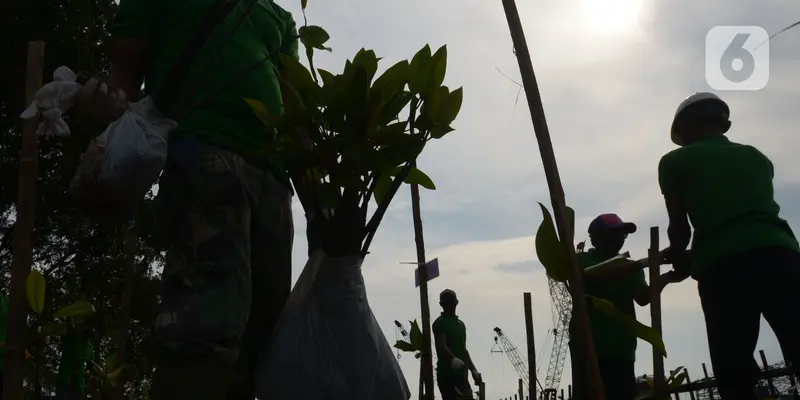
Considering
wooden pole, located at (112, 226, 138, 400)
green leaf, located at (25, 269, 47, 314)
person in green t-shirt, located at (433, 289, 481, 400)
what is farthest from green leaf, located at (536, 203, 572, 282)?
person in green t-shirt, located at (433, 289, 481, 400)

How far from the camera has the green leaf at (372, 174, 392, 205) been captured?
147 centimetres

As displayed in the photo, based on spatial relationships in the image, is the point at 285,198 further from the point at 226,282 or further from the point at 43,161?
the point at 43,161

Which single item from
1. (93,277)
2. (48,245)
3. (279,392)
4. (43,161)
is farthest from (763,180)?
(48,245)

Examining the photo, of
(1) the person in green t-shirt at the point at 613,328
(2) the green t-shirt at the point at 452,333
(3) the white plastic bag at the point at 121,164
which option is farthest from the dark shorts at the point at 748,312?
(2) the green t-shirt at the point at 452,333

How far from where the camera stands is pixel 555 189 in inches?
38.8

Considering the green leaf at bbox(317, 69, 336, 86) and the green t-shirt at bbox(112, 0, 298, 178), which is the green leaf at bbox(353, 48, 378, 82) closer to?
the green leaf at bbox(317, 69, 336, 86)

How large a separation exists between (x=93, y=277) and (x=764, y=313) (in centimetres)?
944

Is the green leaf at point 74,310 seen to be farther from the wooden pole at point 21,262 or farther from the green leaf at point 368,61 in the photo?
the green leaf at point 368,61

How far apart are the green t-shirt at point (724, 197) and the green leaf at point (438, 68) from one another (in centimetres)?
150

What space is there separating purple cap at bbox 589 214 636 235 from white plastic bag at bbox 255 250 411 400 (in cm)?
256

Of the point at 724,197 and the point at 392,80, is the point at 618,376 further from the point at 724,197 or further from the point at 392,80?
the point at 392,80

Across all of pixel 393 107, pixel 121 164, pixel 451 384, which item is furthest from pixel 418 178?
pixel 451 384

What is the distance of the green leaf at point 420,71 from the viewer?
139 centimetres

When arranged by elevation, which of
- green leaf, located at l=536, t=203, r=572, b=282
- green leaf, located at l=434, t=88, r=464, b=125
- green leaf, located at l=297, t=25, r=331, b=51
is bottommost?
green leaf, located at l=536, t=203, r=572, b=282
